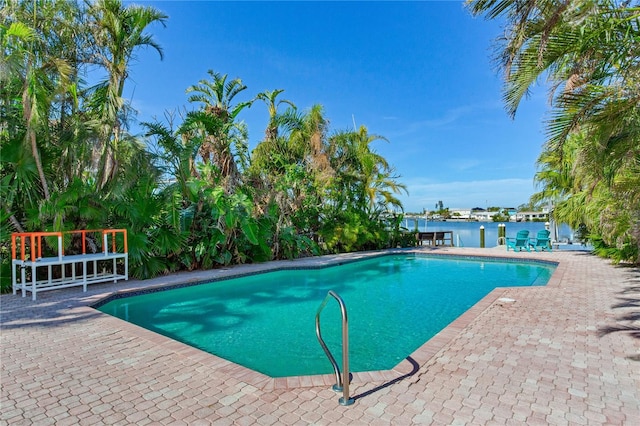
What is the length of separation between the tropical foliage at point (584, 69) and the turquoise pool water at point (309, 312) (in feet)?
12.6

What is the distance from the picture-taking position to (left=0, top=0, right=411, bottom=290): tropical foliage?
762cm

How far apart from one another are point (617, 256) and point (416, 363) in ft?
36.0

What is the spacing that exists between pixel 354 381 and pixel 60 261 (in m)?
7.08

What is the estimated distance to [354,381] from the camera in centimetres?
344

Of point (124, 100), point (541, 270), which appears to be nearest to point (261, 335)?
point (124, 100)

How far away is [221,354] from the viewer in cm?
505

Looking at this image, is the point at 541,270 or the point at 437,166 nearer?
the point at 541,270

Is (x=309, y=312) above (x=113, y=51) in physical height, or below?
below

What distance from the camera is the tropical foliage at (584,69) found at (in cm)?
430

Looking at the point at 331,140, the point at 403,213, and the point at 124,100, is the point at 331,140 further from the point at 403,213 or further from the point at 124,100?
the point at 124,100

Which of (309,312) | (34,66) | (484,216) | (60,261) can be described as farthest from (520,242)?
(484,216)

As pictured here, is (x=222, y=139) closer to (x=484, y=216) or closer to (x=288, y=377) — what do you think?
(x=288, y=377)

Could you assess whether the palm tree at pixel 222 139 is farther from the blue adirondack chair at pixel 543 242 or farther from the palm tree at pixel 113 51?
the blue adirondack chair at pixel 543 242

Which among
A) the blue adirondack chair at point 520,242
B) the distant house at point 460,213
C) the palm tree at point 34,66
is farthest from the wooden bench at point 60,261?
the distant house at point 460,213
